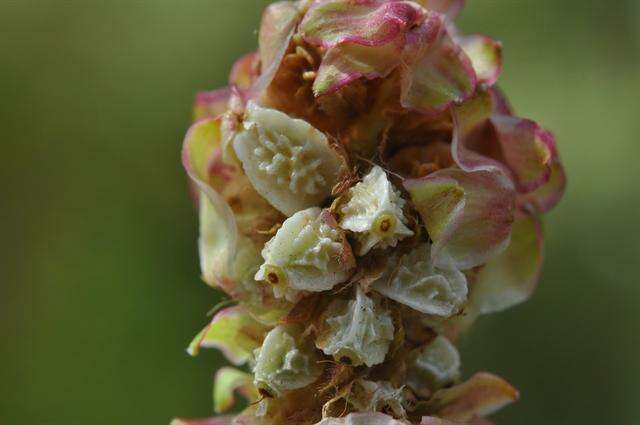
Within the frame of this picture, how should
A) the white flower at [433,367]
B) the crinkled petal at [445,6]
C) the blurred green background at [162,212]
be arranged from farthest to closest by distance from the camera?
1. the blurred green background at [162,212]
2. the crinkled petal at [445,6]
3. the white flower at [433,367]

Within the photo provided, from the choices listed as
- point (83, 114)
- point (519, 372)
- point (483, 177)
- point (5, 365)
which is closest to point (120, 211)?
point (83, 114)

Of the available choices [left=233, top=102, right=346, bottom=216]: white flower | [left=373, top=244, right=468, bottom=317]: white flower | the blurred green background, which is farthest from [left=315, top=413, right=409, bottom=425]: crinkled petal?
the blurred green background

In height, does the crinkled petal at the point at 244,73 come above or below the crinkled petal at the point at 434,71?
below

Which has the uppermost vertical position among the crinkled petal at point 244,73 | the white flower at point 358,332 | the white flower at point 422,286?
the crinkled petal at point 244,73

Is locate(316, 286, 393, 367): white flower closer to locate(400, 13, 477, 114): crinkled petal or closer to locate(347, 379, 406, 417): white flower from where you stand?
locate(347, 379, 406, 417): white flower

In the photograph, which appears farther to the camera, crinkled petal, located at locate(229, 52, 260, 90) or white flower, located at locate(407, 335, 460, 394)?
crinkled petal, located at locate(229, 52, 260, 90)

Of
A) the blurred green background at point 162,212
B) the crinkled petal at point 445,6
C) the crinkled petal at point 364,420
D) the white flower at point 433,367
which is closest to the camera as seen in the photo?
the crinkled petal at point 364,420

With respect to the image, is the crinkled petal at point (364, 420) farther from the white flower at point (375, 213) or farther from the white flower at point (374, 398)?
the white flower at point (375, 213)

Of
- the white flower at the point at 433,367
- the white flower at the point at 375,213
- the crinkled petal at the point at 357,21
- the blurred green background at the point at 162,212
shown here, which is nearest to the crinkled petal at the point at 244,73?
the crinkled petal at the point at 357,21
